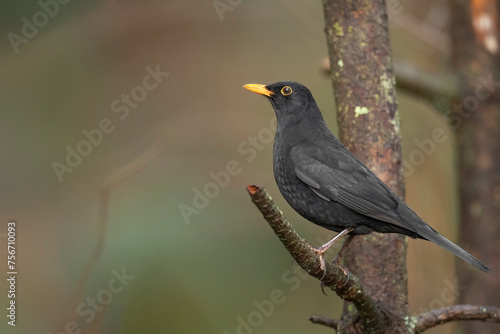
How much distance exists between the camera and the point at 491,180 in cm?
576

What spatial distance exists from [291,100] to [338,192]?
0.93 metres

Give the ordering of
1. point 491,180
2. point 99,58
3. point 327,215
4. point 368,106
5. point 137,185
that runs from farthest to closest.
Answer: point 99,58 < point 137,185 < point 491,180 < point 368,106 < point 327,215

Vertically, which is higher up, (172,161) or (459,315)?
(172,161)

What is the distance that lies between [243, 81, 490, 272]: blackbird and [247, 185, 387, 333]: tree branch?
1.20 ft

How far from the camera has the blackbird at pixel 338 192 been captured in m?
3.76

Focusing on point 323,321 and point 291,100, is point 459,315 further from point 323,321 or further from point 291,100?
point 291,100

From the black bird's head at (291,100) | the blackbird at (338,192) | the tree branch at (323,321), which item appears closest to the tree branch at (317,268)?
the tree branch at (323,321)

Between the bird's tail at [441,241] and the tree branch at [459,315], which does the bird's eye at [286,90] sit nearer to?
the bird's tail at [441,241]

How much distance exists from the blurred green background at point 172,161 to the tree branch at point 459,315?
2.08m

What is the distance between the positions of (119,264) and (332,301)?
2.66 m

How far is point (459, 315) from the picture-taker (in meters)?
3.76

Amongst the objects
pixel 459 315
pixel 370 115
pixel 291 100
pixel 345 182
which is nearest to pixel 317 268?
pixel 345 182

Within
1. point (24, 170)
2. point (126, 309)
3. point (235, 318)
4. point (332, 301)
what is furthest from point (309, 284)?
point (24, 170)

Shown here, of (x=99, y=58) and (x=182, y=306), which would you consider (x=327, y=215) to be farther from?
(x=99, y=58)
